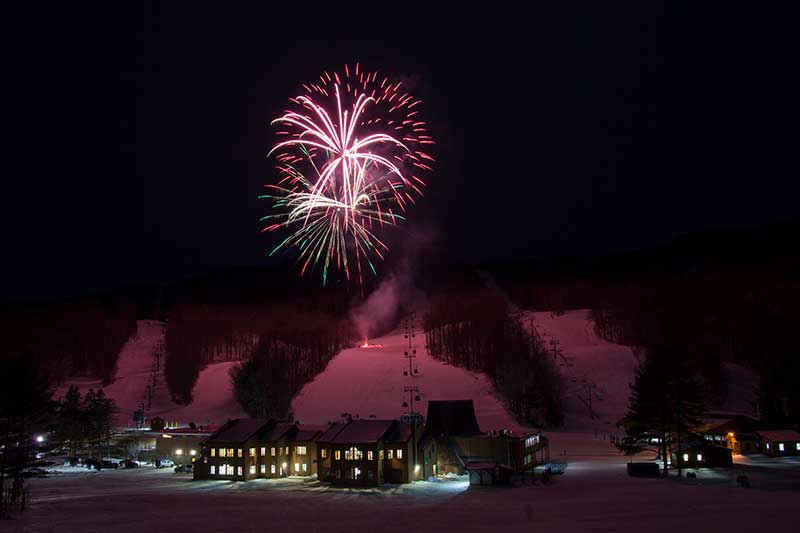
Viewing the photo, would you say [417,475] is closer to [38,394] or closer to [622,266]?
[38,394]

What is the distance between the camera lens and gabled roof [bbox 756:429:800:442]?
44162 mm

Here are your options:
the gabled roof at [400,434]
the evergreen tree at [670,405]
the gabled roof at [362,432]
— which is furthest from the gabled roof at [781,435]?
the gabled roof at [362,432]

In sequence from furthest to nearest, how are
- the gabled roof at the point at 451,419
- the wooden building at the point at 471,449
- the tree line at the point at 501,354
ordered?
1. the tree line at the point at 501,354
2. the gabled roof at the point at 451,419
3. the wooden building at the point at 471,449

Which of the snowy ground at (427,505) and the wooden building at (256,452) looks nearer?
the snowy ground at (427,505)

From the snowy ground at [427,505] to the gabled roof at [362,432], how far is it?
2.68 meters

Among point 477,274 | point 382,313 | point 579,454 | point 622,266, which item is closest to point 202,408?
point 579,454

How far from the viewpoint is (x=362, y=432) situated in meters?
38.0

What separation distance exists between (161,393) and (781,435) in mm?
66726

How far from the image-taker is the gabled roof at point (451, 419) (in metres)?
43.0

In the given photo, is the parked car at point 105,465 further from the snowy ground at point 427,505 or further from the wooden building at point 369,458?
the wooden building at point 369,458

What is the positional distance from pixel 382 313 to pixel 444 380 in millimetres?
48777

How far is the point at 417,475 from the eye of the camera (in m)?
37.4

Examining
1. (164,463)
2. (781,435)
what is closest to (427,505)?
(164,463)

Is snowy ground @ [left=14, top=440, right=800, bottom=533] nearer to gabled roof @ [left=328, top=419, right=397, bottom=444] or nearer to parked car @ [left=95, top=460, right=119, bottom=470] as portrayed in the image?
gabled roof @ [left=328, top=419, right=397, bottom=444]
